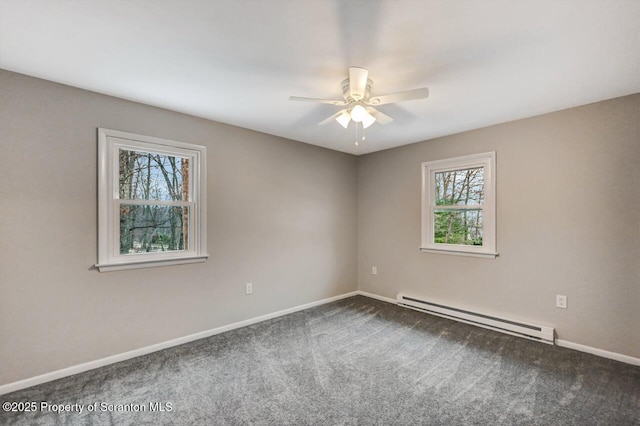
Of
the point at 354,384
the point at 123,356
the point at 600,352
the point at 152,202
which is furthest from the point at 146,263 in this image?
the point at 600,352

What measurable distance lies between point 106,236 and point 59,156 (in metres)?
0.70

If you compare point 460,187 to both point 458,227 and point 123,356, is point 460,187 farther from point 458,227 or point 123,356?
point 123,356

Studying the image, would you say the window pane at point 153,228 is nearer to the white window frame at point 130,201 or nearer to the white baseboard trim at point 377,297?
the white window frame at point 130,201

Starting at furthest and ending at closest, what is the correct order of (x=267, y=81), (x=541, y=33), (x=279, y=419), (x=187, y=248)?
(x=187, y=248), (x=267, y=81), (x=279, y=419), (x=541, y=33)

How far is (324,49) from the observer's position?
179 cm

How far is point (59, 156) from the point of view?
88.8 inches

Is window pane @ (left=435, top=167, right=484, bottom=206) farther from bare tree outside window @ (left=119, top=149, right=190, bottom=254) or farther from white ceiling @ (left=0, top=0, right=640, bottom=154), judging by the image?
bare tree outside window @ (left=119, top=149, right=190, bottom=254)

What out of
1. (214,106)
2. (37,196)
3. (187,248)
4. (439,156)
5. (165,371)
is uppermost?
(214,106)

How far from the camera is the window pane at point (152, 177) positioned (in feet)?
8.66

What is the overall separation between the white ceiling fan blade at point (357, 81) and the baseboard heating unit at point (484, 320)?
280cm

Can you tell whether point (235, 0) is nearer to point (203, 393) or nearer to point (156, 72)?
point (156, 72)

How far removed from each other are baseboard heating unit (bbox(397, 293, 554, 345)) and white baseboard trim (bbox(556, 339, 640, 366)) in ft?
0.35

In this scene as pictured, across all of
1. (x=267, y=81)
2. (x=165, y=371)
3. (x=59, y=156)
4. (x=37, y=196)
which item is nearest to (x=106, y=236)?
(x=37, y=196)

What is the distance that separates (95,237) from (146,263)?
453 mm
